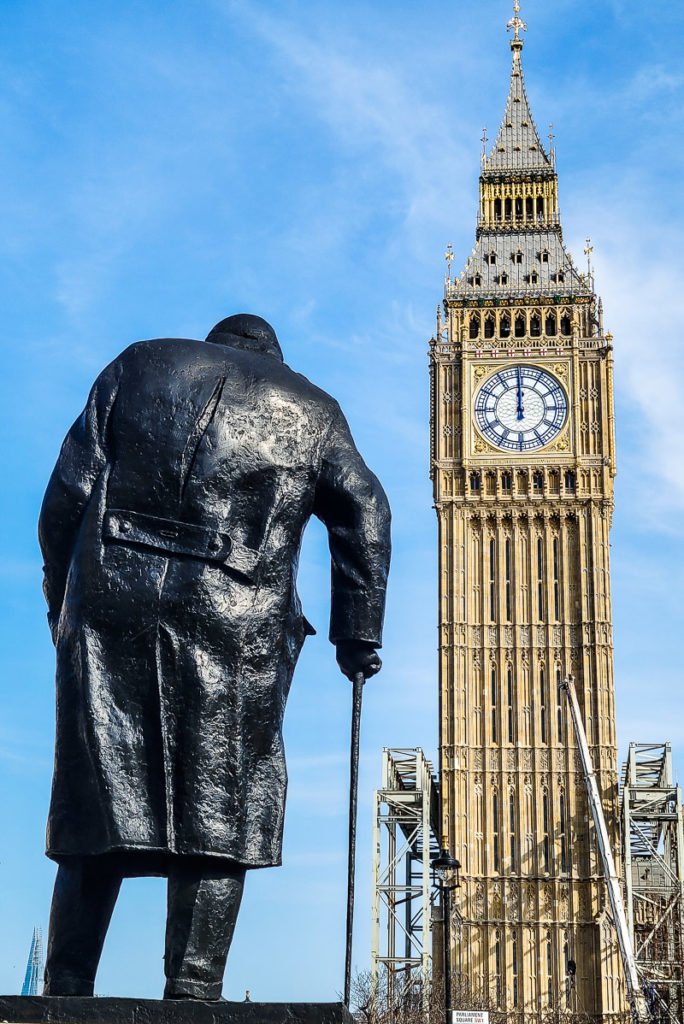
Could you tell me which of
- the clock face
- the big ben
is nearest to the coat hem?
the big ben

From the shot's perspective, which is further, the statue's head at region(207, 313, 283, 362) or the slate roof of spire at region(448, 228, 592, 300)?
the slate roof of spire at region(448, 228, 592, 300)

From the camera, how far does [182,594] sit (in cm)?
506

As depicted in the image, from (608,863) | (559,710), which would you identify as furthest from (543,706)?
(608,863)

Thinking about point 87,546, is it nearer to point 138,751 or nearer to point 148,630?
point 148,630

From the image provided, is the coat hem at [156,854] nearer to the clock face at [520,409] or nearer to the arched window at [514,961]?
the arched window at [514,961]

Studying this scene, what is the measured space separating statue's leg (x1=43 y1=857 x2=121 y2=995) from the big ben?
154ft

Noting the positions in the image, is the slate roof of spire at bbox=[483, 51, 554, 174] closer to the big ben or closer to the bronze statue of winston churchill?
the big ben

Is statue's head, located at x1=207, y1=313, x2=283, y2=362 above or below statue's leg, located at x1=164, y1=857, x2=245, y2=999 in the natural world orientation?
above

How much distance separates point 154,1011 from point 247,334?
8.14 feet

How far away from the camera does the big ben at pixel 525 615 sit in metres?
50.9

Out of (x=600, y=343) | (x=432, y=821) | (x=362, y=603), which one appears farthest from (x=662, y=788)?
(x=362, y=603)

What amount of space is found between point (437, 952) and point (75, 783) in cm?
5014

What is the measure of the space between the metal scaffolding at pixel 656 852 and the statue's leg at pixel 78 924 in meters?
44.0

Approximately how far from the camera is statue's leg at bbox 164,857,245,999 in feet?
15.9
